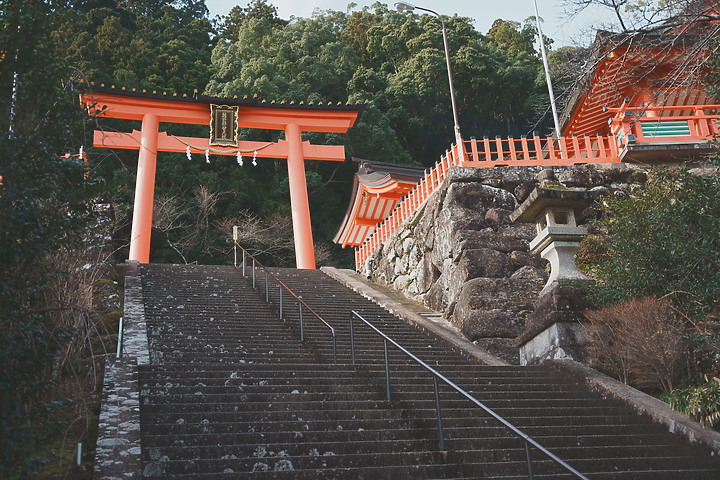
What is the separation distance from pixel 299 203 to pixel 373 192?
291cm

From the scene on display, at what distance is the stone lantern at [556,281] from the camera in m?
8.05

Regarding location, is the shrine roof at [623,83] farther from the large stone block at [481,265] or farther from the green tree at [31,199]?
the green tree at [31,199]

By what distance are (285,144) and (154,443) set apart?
13.8 metres

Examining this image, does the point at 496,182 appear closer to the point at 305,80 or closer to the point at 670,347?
the point at 670,347

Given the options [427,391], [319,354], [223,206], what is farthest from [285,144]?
[427,391]

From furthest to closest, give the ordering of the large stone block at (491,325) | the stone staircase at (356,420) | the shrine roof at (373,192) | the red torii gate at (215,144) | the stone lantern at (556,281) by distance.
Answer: the shrine roof at (373,192) → the red torii gate at (215,144) → the large stone block at (491,325) → the stone lantern at (556,281) → the stone staircase at (356,420)

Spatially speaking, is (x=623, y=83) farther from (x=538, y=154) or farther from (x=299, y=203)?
(x=299, y=203)

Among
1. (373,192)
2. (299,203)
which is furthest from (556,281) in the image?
(373,192)

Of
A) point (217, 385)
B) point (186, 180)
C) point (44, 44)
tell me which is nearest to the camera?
point (44, 44)

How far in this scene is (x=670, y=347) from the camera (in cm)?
657

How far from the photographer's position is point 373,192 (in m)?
19.2

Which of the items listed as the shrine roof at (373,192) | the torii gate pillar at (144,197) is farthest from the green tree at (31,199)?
the shrine roof at (373,192)

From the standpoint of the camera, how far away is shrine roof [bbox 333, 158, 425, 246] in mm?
18497

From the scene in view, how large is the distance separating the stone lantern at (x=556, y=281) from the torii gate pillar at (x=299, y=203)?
8.05m
